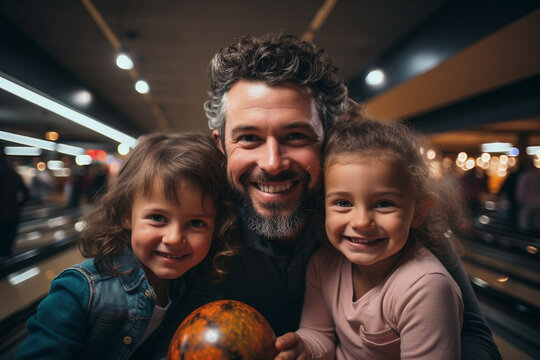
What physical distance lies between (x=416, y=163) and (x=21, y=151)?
13.0 feet

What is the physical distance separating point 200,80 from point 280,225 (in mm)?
6092

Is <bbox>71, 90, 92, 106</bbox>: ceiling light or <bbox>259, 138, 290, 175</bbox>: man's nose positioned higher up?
<bbox>71, 90, 92, 106</bbox>: ceiling light

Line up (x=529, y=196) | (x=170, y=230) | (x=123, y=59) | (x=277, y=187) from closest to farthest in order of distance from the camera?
(x=170, y=230) < (x=277, y=187) < (x=123, y=59) < (x=529, y=196)

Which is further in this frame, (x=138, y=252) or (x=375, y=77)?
(x=375, y=77)

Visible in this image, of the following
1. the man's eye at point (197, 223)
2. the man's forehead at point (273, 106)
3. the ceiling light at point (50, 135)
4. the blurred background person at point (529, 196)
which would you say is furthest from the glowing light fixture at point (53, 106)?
the blurred background person at point (529, 196)

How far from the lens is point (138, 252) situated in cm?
135

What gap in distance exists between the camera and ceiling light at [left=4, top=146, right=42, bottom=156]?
9.71 ft

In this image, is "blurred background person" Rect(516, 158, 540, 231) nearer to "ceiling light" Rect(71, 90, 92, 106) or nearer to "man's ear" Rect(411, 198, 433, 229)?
"man's ear" Rect(411, 198, 433, 229)

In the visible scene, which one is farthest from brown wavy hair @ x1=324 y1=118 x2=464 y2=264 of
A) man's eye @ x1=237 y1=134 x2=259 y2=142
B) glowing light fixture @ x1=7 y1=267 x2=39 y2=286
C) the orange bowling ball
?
glowing light fixture @ x1=7 y1=267 x2=39 y2=286

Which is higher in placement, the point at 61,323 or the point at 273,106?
the point at 273,106

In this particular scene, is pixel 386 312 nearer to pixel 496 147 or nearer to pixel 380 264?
pixel 380 264

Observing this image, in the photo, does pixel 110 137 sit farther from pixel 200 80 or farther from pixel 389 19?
pixel 389 19

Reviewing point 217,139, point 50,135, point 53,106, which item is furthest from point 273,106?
point 50,135

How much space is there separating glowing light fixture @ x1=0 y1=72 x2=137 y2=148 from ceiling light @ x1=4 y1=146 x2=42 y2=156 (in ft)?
2.79
